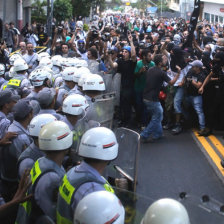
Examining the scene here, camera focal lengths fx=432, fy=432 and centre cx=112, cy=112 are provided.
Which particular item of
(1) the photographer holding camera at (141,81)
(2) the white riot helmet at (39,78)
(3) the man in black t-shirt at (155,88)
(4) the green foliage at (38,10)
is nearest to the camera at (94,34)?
(1) the photographer holding camera at (141,81)

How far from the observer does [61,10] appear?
102ft

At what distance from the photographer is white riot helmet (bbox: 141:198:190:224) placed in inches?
98.0

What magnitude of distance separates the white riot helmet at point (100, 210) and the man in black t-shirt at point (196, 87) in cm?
736

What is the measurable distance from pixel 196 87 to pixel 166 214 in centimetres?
745

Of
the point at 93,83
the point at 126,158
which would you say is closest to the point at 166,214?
the point at 126,158

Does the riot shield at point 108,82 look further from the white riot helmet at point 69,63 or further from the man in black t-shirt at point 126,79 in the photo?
the man in black t-shirt at point 126,79

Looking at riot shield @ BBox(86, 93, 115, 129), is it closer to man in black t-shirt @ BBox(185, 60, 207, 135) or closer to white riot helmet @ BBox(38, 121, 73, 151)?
white riot helmet @ BBox(38, 121, 73, 151)

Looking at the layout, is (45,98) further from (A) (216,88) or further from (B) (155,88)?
(A) (216,88)

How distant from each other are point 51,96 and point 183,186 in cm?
272

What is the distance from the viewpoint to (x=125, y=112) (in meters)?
10.8

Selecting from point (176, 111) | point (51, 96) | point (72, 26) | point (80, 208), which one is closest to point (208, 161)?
point (176, 111)

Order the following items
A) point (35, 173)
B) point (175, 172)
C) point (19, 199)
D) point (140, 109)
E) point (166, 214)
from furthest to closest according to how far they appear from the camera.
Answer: point (140, 109) → point (175, 172) → point (35, 173) → point (19, 199) → point (166, 214)

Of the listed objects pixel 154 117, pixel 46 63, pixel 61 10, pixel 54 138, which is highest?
pixel 61 10

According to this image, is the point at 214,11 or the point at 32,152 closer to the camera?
the point at 32,152
